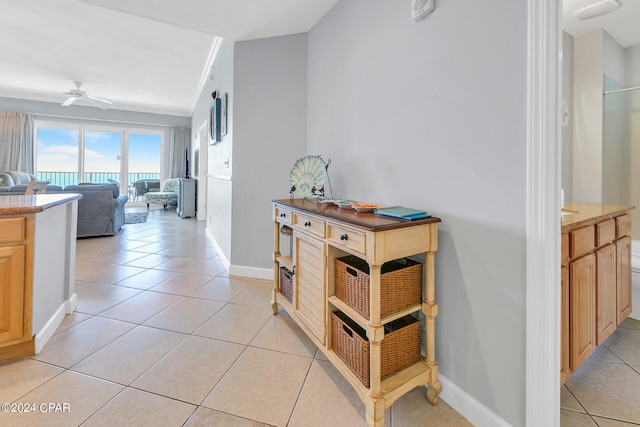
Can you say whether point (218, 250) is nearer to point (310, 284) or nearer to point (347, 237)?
point (310, 284)

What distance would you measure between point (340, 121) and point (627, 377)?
2161mm

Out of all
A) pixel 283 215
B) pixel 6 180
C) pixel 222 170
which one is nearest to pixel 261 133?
pixel 222 170

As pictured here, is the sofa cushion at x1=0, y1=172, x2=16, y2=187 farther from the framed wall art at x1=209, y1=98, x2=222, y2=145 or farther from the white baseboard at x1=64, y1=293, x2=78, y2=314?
the white baseboard at x1=64, y1=293, x2=78, y2=314

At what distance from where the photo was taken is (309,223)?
168 centimetres

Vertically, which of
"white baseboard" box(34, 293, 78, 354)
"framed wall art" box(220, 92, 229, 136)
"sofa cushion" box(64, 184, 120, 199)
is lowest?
"white baseboard" box(34, 293, 78, 354)

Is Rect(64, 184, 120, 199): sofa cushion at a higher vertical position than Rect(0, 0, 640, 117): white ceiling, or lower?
lower

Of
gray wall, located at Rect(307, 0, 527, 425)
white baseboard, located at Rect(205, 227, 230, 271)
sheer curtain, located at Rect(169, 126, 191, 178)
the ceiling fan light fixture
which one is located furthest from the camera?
sheer curtain, located at Rect(169, 126, 191, 178)

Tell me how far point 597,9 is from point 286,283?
9.64 feet

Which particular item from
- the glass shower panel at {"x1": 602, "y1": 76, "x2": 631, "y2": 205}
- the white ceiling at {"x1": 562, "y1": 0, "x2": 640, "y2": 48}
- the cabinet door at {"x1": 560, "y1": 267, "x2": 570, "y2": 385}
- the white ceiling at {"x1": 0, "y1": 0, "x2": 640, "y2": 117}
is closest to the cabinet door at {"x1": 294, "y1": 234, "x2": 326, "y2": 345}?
the cabinet door at {"x1": 560, "y1": 267, "x2": 570, "y2": 385}

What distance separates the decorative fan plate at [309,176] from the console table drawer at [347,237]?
61 centimetres

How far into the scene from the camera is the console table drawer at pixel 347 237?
49.0 inches

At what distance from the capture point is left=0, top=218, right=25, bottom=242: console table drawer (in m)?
1.50

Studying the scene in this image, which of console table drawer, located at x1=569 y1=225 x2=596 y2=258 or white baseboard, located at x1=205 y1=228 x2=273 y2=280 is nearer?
console table drawer, located at x1=569 y1=225 x2=596 y2=258

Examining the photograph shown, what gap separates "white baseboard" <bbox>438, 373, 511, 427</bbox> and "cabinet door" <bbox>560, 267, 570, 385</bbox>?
38 centimetres
